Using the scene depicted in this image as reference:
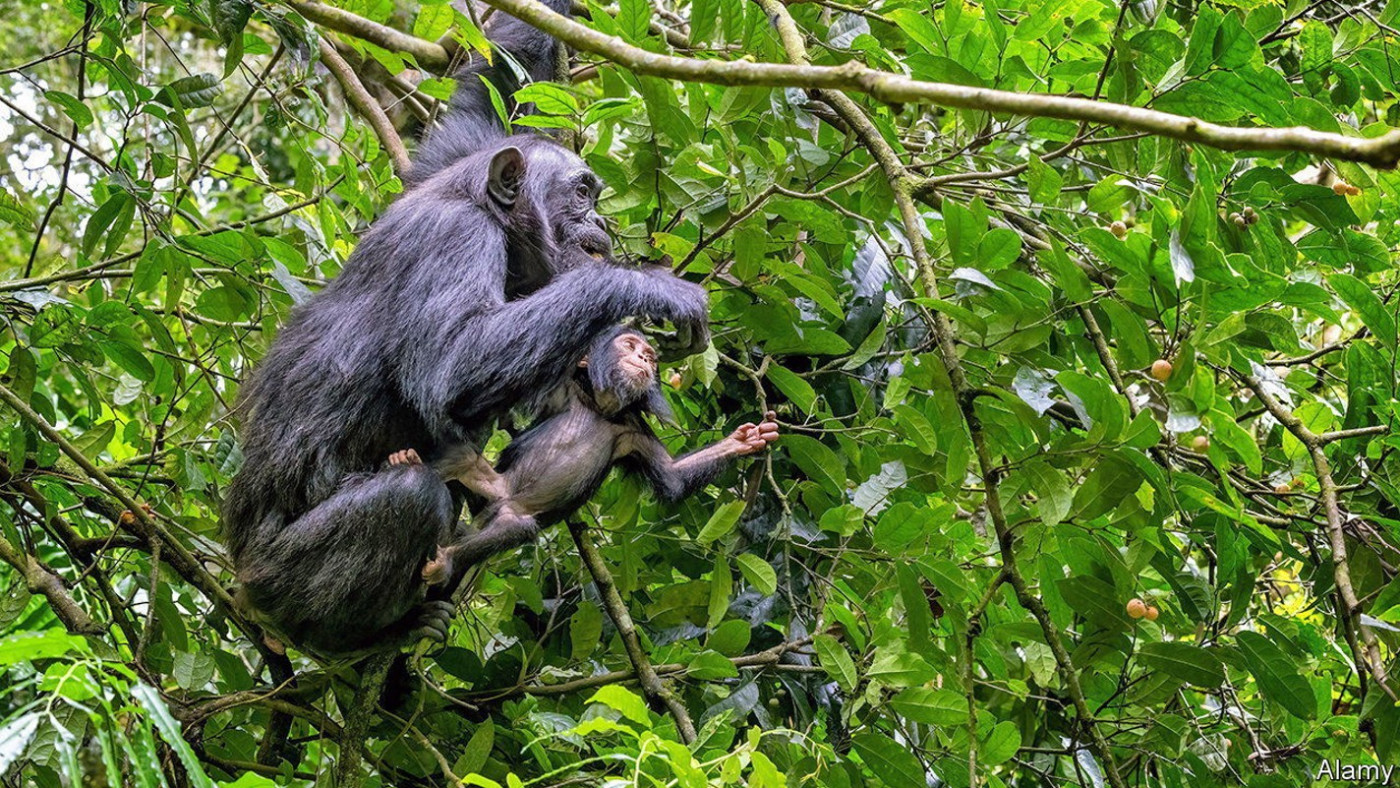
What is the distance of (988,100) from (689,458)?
2663 mm

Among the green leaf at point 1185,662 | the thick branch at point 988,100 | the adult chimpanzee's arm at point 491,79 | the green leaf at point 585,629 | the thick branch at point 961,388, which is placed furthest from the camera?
the adult chimpanzee's arm at point 491,79

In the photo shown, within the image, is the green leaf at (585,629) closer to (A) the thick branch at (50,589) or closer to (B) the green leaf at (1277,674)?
(A) the thick branch at (50,589)

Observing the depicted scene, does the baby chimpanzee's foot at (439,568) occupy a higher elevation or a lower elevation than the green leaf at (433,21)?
lower

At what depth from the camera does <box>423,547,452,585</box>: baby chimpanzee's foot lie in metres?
4.46

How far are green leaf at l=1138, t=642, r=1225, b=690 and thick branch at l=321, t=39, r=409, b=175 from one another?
3539 mm

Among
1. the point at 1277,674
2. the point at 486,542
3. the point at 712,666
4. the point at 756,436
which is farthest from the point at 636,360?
the point at 1277,674

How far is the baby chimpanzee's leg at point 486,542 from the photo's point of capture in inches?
176

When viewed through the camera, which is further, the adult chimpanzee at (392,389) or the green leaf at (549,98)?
the adult chimpanzee at (392,389)

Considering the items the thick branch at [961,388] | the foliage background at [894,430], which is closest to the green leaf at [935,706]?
the foliage background at [894,430]

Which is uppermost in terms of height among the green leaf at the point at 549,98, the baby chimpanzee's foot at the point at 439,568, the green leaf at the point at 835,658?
the green leaf at the point at 549,98

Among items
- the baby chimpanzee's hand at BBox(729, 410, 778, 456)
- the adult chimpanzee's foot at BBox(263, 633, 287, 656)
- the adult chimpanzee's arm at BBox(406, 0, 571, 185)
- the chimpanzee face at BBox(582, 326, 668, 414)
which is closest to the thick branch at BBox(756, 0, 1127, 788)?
the baby chimpanzee's hand at BBox(729, 410, 778, 456)

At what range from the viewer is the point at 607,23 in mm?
4055

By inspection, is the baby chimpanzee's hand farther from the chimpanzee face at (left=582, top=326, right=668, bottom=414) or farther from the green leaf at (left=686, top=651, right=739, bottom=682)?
the green leaf at (left=686, top=651, right=739, bottom=682)

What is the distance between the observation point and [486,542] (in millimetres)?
4512
